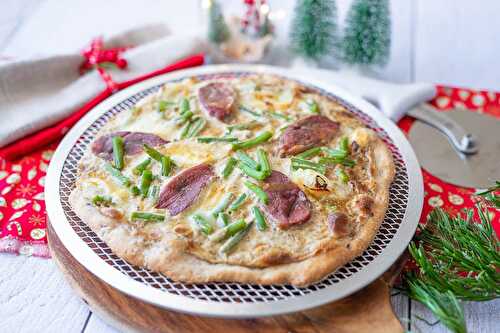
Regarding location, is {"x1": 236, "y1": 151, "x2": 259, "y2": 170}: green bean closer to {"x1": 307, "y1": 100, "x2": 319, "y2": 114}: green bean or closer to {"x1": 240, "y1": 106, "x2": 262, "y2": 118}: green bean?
{"x1": 240, "y1": 106, "x2": 262, "y2": 118}: green bean

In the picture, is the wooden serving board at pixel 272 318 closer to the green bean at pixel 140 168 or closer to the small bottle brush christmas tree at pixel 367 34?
the green bean at pixel 140 168

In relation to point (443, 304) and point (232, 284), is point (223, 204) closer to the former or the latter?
point (232, 284)

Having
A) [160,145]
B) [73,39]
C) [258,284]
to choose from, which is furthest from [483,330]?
[73,39]

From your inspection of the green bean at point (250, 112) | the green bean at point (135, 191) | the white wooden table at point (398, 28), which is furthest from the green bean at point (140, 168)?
the white wooden table at point (398, 28)

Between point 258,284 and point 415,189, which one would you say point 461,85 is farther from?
point 258,284

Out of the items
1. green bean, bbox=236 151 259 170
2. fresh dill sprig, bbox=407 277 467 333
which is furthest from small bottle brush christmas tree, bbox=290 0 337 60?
fresh dill sprig, bbox=407 277 467 333
